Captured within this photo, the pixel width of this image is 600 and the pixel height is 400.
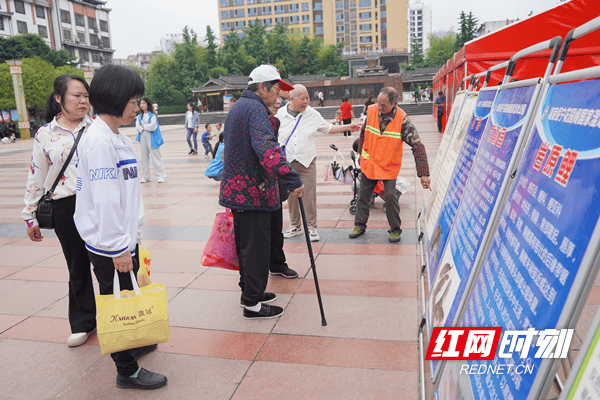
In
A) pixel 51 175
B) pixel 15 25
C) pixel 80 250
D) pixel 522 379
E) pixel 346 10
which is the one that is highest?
pixel 346 10

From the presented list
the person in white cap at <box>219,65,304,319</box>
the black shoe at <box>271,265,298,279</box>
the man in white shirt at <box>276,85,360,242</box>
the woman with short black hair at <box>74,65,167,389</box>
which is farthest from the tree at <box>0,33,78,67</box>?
the woman with short black hair at <box>74,65,167,389</box>

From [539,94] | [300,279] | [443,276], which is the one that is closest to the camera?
[539,94]

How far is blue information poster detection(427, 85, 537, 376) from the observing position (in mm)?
1938

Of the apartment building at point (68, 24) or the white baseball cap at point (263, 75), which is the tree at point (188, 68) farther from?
the white baseball cap at point (263, 75)

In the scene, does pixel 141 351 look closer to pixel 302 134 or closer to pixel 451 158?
pixel 451 158

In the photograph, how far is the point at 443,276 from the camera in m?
2.44

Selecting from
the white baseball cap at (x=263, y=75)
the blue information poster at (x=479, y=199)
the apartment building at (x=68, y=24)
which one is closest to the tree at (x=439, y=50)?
the apartment building at (x=68, y=24)

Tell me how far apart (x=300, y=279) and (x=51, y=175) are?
2.31 m

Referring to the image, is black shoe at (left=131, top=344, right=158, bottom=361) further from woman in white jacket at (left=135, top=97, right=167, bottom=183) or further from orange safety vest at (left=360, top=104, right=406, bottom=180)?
woman in white jacket at (left=135, top=97, right=167, bottom=183)

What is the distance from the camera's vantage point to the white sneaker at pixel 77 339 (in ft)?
10.5

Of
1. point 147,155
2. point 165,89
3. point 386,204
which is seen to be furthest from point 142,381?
point 165,89

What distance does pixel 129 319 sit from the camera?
7.84 feet

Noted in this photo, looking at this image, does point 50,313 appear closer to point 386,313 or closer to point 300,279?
point 300,279

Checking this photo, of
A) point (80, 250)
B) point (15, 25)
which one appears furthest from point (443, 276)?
point (15, 25)
